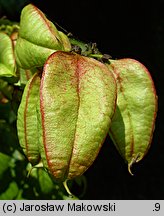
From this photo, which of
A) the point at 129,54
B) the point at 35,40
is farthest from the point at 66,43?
the point at 129,54

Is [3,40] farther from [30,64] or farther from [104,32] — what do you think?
[104,32]

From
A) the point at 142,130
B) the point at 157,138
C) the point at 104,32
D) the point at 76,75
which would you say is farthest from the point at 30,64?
the point at 157,138

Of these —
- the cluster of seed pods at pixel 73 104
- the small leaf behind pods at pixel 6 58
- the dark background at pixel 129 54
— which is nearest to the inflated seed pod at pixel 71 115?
the cluster of seed pods at pixel 73 104

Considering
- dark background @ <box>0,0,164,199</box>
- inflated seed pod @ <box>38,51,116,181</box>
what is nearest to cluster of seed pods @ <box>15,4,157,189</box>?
inflated seed pod @ <box>38,51,116,181</box>

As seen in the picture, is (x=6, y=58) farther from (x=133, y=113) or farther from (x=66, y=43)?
(x=133, y=113)

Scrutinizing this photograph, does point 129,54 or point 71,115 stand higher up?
point 71,115

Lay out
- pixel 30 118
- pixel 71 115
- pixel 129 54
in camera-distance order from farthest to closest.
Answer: pixel 129 54, pixel 30 118, pixel 71 115

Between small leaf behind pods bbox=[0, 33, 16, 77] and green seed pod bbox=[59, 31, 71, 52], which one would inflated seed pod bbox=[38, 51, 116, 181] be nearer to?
green seed pod bbox=[59, 31, 71, 52]
